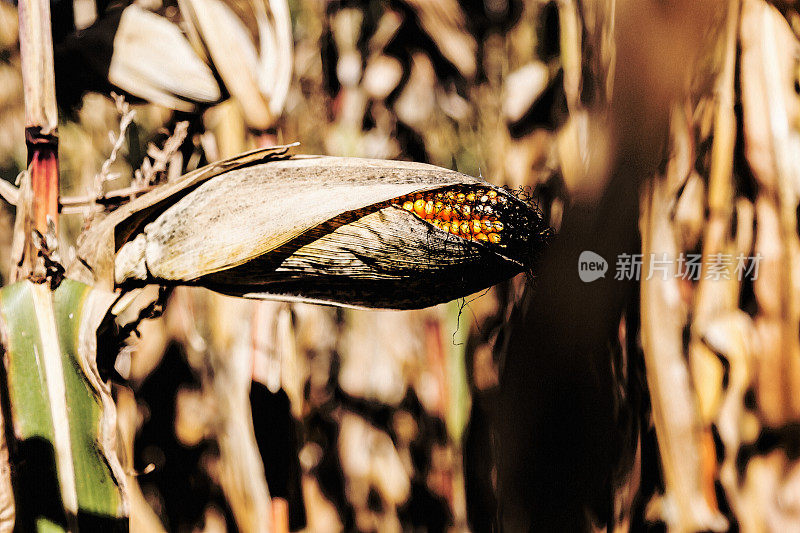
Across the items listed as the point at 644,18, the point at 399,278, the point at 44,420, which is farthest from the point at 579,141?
the point at 44,420

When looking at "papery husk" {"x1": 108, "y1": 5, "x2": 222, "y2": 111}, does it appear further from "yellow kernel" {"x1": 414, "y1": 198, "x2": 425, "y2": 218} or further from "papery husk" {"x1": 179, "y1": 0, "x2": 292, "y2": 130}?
"yellow kernel" {"x1": 414, "y1": 198, "x2": 425, "y2": 218}

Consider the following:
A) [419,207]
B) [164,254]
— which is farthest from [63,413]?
[419,207]

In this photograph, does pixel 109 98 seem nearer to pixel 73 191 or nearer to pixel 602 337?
pixel 73 191

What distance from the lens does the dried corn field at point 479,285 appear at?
1.22 feet

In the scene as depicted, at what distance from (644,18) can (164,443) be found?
564 mm

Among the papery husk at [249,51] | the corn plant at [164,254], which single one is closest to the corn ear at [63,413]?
the corn plant at [164,254]

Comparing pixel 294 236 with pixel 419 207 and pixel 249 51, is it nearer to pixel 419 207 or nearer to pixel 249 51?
pixel 419 207

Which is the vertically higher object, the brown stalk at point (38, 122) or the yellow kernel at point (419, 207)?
the brown stalk at point (38, 122)

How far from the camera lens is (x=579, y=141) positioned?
0.40 metres

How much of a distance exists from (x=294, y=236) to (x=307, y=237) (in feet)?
0.04

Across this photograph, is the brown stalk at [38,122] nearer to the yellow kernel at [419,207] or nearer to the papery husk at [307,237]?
the papery husk at [307,237]

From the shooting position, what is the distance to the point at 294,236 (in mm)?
265

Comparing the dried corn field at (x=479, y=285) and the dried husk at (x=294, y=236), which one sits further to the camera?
the dried corn field at (x=479, y=285)

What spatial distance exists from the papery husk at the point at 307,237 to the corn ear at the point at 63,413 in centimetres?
4
